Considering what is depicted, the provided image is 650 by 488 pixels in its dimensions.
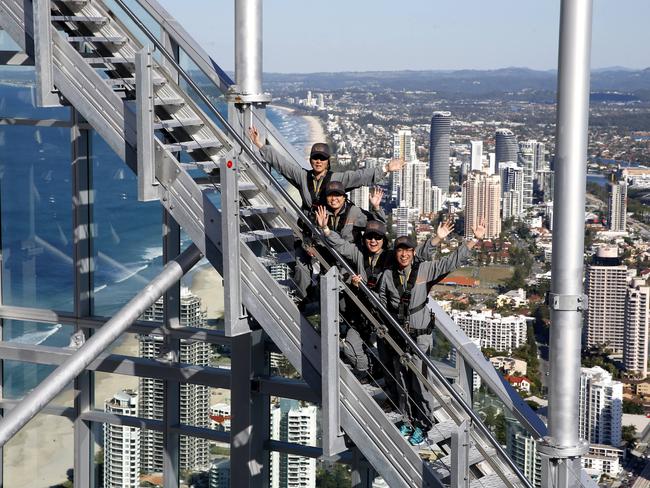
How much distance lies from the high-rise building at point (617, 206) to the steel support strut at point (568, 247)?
2332 centimetres

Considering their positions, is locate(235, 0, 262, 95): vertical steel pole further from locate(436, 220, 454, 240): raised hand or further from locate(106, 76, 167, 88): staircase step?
locate(436, 220, 454, 240): raised hand

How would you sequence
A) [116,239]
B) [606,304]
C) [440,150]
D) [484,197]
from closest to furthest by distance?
[116,239], [606,304], [484,197], [440,150]

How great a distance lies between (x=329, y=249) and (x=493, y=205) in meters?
→ 20.6

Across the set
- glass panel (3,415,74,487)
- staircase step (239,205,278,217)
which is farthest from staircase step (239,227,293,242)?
glass panel (3,415,74,487)

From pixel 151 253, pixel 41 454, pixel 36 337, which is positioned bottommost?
pixel 41 454

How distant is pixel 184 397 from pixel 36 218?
2.22 m

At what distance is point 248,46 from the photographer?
7918mm

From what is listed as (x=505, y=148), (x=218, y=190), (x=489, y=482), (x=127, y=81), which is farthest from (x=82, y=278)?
(x=505, y=148)

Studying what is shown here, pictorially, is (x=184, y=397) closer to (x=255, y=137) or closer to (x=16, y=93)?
(x=255, y=137)

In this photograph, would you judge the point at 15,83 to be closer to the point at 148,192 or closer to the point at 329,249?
the point at 148,192

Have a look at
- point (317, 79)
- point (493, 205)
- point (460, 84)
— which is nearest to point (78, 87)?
point (493, 205)

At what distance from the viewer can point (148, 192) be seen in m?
7.30

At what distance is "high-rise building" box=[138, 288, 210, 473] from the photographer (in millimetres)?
9234

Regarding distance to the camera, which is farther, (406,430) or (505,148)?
(505,148)
